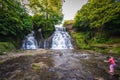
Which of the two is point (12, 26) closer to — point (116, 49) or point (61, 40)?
point (61, 40)

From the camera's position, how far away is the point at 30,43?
2825 centimetres

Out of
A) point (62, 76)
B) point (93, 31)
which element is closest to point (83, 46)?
point (93, 31)

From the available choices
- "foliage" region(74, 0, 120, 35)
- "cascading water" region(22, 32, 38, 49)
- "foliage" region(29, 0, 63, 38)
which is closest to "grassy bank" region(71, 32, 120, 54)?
"foliage" region(74, 0, 120, 35)

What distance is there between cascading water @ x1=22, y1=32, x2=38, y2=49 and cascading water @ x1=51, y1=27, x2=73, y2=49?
368 cm

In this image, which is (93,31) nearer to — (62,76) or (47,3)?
(47,3)

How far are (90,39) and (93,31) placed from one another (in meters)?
2.48

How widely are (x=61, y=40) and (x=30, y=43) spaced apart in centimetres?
652

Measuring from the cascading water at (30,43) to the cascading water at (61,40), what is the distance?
12.1 feet

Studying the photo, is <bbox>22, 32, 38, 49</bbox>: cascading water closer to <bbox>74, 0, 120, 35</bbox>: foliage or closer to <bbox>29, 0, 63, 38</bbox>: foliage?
<bbox>29, 0, 63, 38</bbox>: foliage

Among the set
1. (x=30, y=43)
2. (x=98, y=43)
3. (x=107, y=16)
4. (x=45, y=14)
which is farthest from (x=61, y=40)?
(x=107, y=16)

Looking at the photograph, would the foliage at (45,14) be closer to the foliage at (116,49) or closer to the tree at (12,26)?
the tree at (12,26)

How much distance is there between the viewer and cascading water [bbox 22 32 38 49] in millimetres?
27462

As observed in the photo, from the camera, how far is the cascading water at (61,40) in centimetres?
2893

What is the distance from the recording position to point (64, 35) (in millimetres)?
31984
